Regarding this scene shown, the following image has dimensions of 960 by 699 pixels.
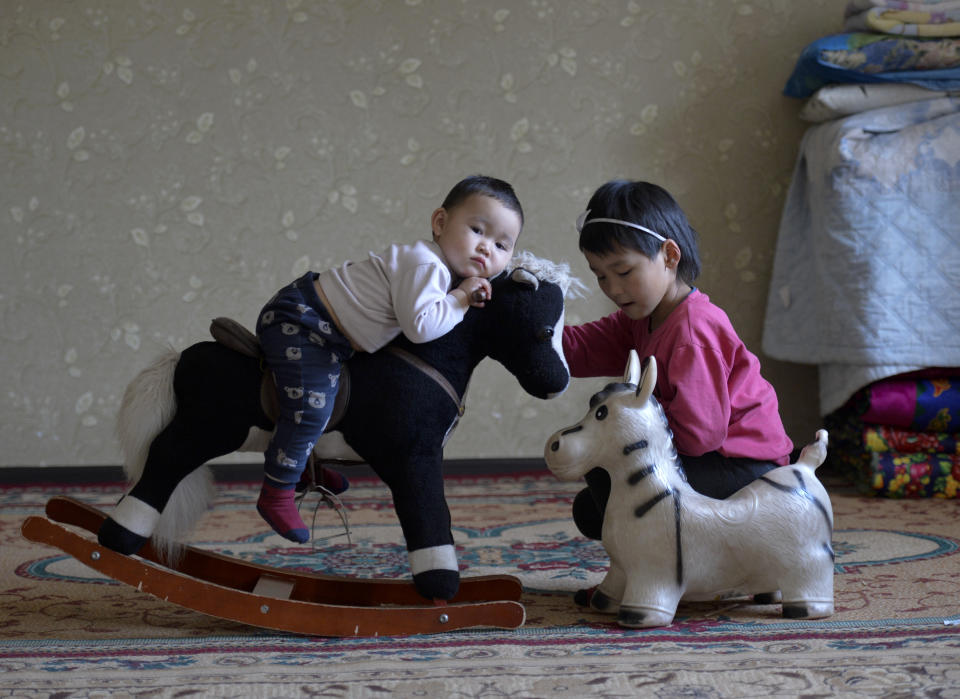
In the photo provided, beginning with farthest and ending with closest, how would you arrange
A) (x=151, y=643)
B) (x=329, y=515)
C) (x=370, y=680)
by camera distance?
(x=329, y=515), (x=151, y=643), (x=370, y=680)

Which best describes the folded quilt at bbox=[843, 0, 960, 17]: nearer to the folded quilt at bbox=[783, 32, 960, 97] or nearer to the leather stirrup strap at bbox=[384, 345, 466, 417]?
the folded quilt at bbox=[783, 32, 960, 97]

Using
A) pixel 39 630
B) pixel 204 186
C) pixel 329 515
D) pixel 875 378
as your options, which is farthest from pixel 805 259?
pixel 39 630

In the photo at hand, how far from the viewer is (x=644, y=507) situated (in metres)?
1.17

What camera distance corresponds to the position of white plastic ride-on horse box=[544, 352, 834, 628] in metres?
1.17

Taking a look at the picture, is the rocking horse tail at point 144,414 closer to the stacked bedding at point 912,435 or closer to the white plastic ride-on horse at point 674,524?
the white plastic ride-on horse at point 674,524

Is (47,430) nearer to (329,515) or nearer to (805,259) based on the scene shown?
(329,515)

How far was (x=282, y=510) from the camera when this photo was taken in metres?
1.19

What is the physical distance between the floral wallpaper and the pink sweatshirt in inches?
42.8

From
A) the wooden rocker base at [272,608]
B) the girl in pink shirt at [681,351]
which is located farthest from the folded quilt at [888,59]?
the wooden rocker base at [272,608]

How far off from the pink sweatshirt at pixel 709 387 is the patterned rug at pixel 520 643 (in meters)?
0.22

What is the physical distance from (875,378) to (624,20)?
1.07 m

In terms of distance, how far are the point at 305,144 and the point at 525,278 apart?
1.32 m

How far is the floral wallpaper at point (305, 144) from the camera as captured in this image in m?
2.32

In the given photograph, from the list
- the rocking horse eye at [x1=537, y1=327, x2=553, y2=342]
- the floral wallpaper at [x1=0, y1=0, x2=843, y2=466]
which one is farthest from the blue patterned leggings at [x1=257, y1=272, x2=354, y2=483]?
the floral wallpaper at [x1=0, y1=0, x2=843, y2=466]
